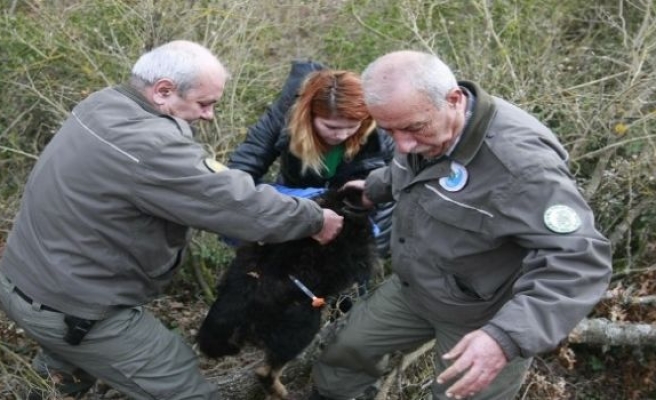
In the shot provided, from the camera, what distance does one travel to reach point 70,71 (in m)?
5.88

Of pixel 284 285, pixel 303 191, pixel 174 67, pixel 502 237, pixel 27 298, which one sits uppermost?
pixel 174 67

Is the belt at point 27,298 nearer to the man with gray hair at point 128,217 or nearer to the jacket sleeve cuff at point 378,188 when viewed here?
the man with gray hair at point 128,217

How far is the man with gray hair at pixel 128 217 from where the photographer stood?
326 centimetres

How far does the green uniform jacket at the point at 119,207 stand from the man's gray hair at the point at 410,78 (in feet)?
2.51

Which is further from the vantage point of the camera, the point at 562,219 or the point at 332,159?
the point at 332,159

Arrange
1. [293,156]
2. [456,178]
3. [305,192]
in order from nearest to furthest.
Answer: [456,178]
[305,192]
[293,156]

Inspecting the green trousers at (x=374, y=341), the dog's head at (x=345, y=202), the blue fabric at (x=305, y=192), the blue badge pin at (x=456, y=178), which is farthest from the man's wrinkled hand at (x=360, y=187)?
the blue badge pin at (x=456, y=178)

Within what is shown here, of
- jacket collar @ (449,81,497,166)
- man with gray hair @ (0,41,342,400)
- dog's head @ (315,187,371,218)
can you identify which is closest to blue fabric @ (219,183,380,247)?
dog's head @ (315,187,371,218)

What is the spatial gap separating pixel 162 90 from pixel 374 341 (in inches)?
65.4

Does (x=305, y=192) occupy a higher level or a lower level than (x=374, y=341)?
higher

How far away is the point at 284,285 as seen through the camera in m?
3.89

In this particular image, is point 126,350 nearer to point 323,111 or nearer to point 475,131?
point 323,111

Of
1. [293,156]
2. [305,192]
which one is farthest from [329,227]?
[293,156]

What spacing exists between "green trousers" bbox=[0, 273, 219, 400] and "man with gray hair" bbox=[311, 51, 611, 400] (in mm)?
1170
